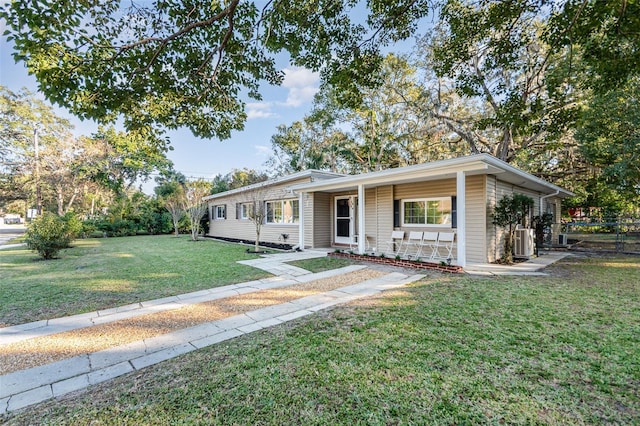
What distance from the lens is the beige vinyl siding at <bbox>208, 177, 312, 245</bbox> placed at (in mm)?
12535

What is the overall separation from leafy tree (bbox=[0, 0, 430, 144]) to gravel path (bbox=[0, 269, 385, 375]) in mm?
2777

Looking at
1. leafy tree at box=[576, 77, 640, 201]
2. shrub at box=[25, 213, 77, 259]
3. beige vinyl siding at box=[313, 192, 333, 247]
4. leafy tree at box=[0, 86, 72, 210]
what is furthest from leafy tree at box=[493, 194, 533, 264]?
leafy tree at box=[0, 86, 72, 210]

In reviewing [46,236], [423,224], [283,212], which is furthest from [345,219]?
[46,236]

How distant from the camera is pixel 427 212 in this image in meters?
8.98

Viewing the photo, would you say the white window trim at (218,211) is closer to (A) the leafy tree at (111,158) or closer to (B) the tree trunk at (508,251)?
(A) the leafy tree at (111,158)

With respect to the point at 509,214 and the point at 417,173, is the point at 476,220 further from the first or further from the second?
the point at 417,173

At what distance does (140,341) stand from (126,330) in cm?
49

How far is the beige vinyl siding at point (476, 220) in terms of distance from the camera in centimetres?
762

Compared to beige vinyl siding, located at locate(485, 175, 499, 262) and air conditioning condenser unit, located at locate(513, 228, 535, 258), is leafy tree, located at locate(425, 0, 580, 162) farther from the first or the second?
air conditioning condenser unit, located at locate(513, 228, 535, 258)

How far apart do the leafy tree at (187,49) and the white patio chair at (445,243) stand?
4737 millimetres

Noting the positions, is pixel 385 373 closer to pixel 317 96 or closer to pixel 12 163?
pixel 317 96

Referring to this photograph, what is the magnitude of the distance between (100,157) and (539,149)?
29.8 metres

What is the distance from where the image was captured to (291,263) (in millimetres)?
8125

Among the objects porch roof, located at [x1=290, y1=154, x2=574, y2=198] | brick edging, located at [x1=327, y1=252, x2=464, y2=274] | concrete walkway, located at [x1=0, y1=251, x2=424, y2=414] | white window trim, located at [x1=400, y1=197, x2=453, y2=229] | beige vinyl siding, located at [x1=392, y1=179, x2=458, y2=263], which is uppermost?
porch roof, located at [x1=290, y1=154, x2=574, y2=198]
